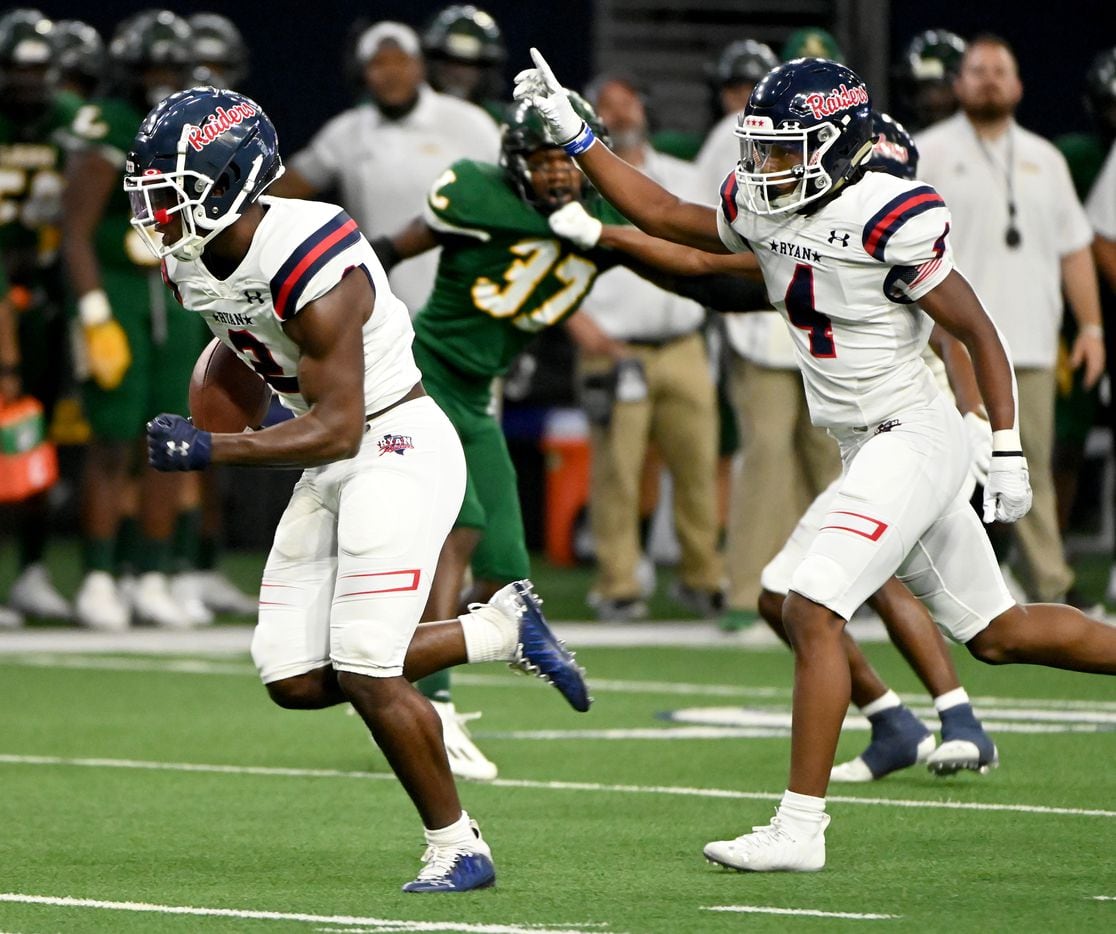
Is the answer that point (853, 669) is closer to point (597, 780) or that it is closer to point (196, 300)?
point (597, 780)

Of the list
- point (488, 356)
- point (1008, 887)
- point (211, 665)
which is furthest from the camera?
point (211, 665)

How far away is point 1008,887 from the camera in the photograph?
470 centimetres

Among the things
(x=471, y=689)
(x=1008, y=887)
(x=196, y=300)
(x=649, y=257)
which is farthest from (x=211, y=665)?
(x=1008, y=887)

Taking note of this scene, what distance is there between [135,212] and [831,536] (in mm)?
1638

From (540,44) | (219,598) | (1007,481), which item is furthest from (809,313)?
(540,44)

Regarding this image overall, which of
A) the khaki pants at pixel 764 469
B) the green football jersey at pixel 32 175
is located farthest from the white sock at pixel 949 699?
the green football jersey at pixel 32 175

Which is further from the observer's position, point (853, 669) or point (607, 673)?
point (607, 673)

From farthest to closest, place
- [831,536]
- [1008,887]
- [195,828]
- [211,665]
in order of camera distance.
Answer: [211,665]
[195,828]
[831,536]
[1008,887]

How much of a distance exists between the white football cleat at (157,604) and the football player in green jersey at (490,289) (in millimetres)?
3669

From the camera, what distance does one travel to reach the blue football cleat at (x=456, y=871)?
4707 millimetres

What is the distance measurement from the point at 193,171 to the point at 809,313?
1431 mm

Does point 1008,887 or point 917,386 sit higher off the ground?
point 917,386

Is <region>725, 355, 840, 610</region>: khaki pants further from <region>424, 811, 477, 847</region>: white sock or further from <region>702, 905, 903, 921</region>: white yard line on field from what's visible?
<region>702, 905, 903, 921</region>: white yard line on field

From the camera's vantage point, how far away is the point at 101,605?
10109 mm
